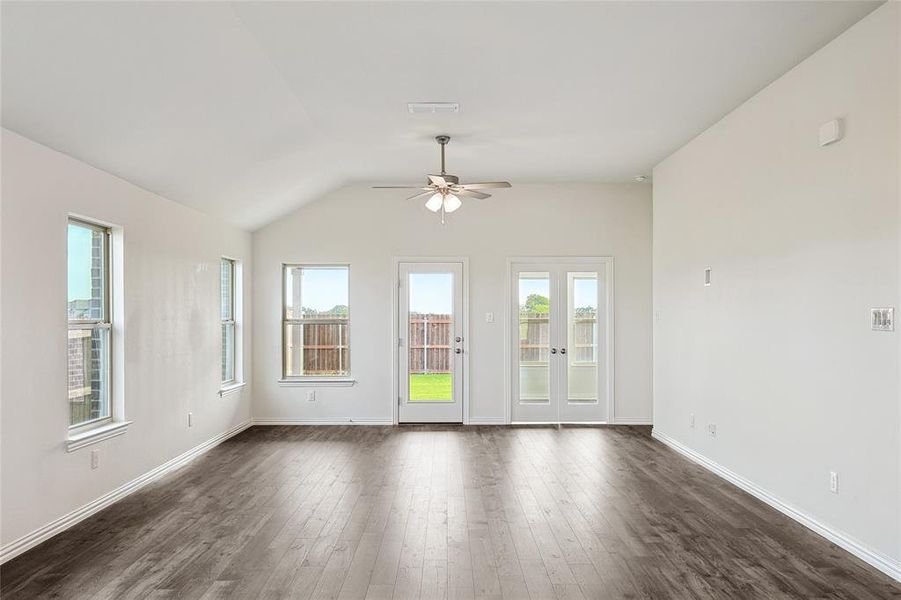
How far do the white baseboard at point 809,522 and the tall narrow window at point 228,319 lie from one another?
507 cm

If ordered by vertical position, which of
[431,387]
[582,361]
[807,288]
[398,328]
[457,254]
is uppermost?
[457,254]

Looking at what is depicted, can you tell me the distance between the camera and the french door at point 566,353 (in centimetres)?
770

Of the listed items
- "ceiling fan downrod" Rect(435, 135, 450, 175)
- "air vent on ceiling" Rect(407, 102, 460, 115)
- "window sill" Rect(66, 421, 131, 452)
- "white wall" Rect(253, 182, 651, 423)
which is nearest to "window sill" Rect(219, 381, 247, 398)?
"white wall" Rect(253, 182, 651, 423)

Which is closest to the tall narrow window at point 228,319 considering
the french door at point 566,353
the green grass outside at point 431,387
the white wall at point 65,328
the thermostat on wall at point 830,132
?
the white wall at point 65,328

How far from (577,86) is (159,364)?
4.08 meters

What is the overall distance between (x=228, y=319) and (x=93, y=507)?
3.21m

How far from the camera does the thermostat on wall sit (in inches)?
142

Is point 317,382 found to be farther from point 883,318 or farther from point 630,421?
point 883,318

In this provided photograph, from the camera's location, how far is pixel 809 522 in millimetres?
3908

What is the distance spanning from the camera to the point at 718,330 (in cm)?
521

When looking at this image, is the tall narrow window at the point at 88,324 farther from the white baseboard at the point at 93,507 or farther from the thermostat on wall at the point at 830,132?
the thermostat on wall at the point at 830,132

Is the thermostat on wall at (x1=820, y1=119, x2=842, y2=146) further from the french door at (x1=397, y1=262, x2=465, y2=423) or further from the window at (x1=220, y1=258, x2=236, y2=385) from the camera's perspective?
the window at (x1=220, y1=258, x2=236, y2=385)

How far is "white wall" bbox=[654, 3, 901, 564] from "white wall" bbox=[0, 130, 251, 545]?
476 centimetres

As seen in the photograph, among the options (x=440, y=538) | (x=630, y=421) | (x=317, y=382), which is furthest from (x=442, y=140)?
(x=630, y=421)
